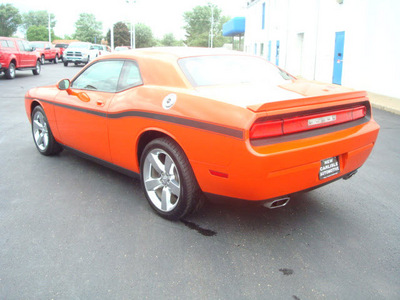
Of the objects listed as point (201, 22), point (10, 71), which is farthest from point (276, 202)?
point (201, 22)

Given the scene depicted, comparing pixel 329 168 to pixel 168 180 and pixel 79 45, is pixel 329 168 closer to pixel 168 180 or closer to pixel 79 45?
pixel 168 180

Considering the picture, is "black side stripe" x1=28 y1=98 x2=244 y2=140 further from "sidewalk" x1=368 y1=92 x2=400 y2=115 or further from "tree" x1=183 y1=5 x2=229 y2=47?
"tree" x1=183 y1=5 x2=229 y2=47

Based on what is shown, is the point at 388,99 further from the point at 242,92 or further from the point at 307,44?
the point at 242,92

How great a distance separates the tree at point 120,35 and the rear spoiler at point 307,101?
9428cm

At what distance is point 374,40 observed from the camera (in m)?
14.4

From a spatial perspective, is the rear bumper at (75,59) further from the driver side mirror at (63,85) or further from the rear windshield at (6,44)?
the driver side mirror at (63,85)

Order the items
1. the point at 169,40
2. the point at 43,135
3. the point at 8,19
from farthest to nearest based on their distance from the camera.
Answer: the point at 169,40
the point at 8,19
the point at 43,135

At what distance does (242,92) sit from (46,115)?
10.5 ft

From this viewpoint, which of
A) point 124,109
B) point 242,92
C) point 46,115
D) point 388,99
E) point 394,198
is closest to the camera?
point 242,92

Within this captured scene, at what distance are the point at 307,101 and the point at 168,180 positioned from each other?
54.1 inches

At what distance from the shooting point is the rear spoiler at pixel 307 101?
2.86 m

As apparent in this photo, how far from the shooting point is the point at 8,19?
7306cm

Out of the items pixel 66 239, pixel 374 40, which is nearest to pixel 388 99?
pixel 374 40

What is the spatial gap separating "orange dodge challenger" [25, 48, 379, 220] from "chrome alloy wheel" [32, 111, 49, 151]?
1042mm
